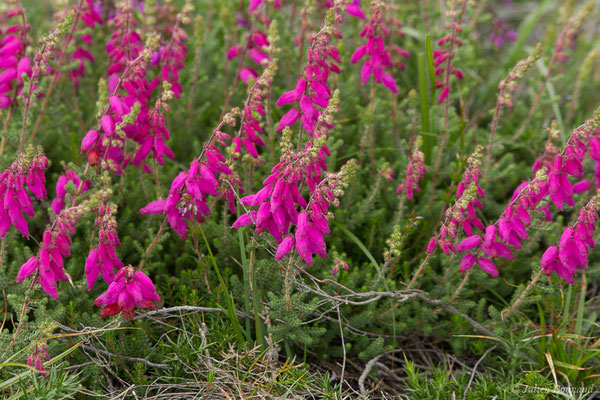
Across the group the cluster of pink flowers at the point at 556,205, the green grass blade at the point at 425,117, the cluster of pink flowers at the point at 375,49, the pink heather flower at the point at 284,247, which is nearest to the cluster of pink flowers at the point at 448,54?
the green grass blade at the point at 425,117

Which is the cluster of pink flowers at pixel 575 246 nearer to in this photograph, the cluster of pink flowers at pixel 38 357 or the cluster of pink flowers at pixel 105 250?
the cluster of pink flowers at pixel 105 250

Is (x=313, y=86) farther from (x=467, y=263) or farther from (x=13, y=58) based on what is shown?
(x=13, y=58)

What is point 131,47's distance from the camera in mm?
4152

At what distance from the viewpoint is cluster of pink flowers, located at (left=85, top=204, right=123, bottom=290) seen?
9.91 ft

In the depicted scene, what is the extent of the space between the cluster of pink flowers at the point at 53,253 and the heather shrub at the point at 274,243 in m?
0.01

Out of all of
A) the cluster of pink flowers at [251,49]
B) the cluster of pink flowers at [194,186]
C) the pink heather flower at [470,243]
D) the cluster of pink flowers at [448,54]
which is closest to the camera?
the cluster of pink flowers at [194,186]

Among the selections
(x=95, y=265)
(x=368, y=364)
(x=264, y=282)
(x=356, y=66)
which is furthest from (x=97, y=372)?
(x=356, y=66)

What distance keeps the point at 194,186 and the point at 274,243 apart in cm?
93

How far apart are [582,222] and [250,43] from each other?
270cm

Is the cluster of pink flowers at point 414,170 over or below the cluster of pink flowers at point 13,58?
below

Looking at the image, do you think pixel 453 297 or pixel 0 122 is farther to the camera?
pixel 0 122

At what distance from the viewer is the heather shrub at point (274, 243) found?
3143 mm

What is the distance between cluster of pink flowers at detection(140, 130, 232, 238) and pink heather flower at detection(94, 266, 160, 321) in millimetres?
388

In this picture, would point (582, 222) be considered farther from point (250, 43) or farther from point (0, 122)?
point (0, 122)
